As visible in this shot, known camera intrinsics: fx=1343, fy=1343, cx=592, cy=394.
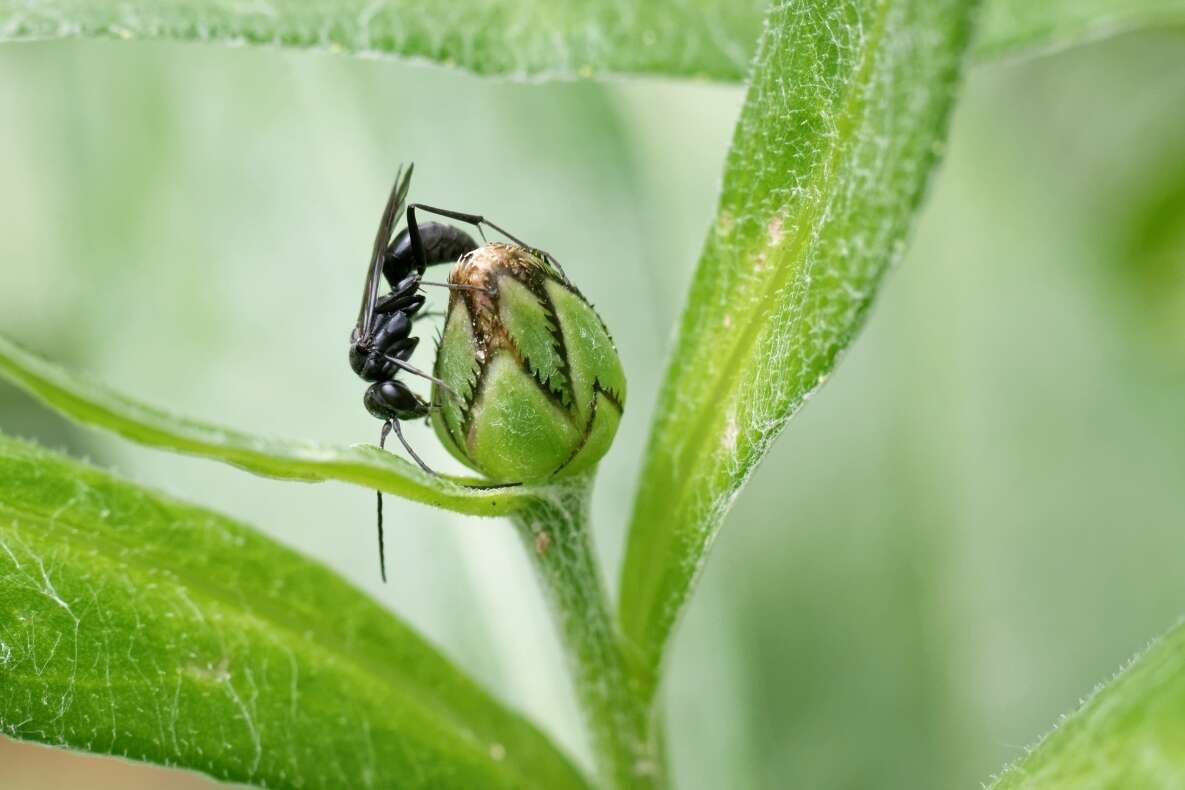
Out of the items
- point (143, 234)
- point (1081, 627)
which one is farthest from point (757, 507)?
point (143, 234)

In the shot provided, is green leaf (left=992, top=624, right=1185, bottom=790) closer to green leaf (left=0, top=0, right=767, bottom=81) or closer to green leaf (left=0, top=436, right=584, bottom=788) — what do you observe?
green leaf (left=0, top=436, right=584, bottom=788)

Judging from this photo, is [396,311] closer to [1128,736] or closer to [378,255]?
[378,255]

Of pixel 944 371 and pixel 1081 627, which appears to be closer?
pixel 1081 627

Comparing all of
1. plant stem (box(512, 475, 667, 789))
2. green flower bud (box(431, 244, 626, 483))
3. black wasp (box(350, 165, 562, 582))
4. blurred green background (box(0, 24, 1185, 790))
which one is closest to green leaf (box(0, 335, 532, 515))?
green flower bud (box(431, 244, 626, 483))

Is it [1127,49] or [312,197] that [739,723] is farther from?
[1127,49]

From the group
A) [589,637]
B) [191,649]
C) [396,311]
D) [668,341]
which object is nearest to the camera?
[191,649]

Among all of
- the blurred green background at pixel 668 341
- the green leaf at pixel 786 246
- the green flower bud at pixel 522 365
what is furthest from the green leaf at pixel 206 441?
the blurred green background at pixel 668 341

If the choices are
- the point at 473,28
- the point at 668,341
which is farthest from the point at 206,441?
the point at 668,341
